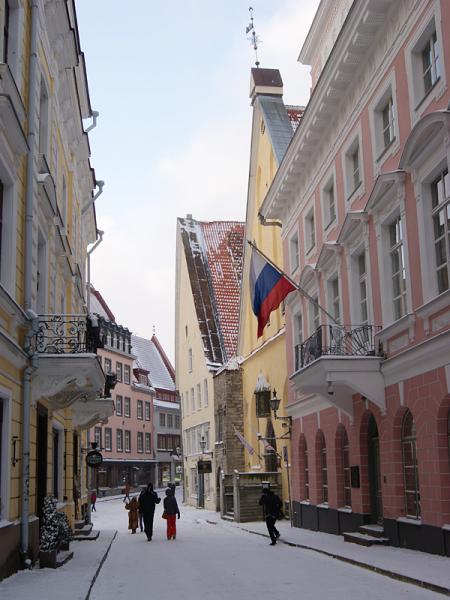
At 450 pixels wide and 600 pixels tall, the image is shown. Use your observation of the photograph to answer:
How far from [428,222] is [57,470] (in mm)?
10996

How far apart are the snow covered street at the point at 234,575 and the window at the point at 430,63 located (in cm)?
845

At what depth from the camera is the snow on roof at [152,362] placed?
281 ft

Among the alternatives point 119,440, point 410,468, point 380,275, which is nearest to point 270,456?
point 410,468

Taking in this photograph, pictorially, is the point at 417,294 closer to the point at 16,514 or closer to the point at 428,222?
the point at 428,222

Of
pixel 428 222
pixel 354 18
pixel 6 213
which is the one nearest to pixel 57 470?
pixel 6 213

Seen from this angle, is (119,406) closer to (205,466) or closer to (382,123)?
(205,466)

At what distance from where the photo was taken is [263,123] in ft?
114

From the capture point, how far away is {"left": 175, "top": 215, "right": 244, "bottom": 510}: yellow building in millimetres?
45375

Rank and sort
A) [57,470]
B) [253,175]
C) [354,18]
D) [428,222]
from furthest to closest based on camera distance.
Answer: [253,175], [57,470], [354,18], [428,222]

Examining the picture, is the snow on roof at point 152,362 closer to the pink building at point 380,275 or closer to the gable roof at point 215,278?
the gable roof at point 215,278

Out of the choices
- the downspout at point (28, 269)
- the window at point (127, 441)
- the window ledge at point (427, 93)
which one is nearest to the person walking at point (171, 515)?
the downspout at point (28, 269)

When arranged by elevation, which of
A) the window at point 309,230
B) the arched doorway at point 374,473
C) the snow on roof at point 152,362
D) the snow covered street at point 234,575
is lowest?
the snow covered street at point 234,575

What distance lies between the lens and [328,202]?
22.4 m

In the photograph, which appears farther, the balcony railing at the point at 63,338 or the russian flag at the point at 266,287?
the russian flag at the point at 266,287
